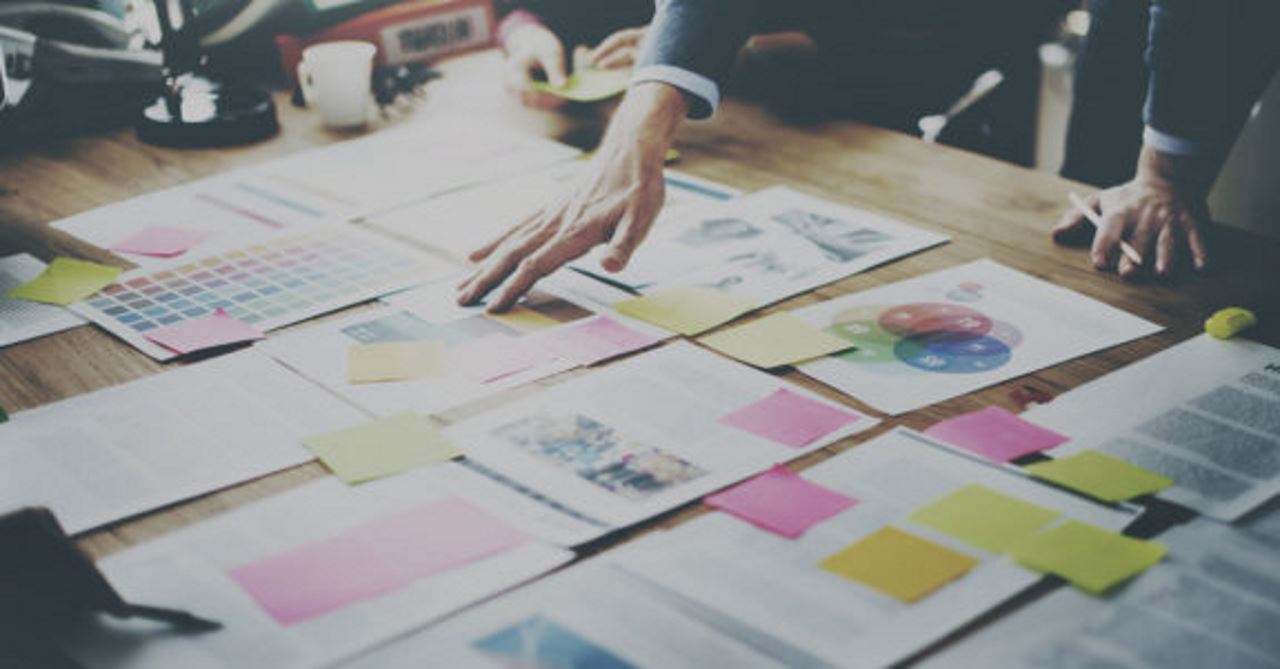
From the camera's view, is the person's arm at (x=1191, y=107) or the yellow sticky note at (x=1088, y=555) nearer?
the yellow sticky note at (x=1088, y=555)

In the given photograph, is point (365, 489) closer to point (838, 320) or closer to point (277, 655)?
point (277, 655)

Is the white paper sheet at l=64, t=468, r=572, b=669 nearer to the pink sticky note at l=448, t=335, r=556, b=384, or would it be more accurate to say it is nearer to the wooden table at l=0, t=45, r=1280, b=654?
the wooden table at l=0, t=45, r=1280, b=654

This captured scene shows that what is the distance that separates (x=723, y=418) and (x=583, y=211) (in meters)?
0.43

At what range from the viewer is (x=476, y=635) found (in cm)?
82

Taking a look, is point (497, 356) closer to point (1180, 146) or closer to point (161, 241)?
point (161, 241)

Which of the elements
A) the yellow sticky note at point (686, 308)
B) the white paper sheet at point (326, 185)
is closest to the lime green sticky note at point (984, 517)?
the yellow sticky note at point (686, 308)

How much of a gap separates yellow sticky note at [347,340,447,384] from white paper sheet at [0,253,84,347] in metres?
0.33

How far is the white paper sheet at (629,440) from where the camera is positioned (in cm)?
98

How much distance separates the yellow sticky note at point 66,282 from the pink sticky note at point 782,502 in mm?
804

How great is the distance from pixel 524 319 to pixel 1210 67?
87 centimetres

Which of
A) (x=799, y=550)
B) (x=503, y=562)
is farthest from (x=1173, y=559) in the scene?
(x=503, y=562)

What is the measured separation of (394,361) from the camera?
121 centimetres

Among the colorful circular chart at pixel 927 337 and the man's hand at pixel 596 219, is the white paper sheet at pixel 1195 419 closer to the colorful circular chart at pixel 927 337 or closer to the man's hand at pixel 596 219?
the colorful circular chart at pixel 927 337

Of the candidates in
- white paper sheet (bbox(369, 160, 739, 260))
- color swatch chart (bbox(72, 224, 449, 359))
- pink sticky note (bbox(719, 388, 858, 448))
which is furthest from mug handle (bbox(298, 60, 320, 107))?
pink sticky note (bbox(719, 388, 858, 448))
